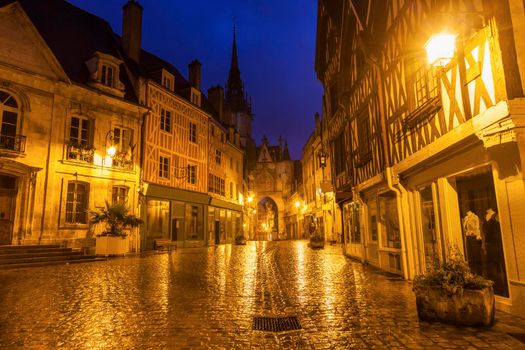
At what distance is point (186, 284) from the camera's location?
671 centimetres

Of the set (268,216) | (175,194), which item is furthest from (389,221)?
(268,216)

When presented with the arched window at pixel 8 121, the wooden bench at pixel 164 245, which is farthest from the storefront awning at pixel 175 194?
A: the arched window at pixel 8 121

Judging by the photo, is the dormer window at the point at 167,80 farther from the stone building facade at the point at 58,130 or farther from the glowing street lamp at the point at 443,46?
the glowing street lamp at the point at 443,46

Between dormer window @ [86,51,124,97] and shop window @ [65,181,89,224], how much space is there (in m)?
4.46

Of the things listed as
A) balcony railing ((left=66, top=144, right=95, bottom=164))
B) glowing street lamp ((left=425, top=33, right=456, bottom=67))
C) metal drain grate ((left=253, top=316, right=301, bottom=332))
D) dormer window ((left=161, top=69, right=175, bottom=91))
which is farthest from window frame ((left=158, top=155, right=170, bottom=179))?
glowing street lamp ((left=425, top=33, right=456, bottom=67))

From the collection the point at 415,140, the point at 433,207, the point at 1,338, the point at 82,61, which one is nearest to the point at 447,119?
the point at 415,140

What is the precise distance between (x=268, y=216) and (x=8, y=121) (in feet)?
139

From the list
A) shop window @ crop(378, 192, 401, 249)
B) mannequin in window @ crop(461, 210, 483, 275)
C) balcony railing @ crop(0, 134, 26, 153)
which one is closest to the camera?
mannequin in window @ crop(461, 210, 483, 275)

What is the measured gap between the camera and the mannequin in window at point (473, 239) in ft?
16.3

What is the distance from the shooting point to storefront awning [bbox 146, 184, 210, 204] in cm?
1738

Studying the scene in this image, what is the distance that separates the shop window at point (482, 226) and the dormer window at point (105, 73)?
14.7 meters

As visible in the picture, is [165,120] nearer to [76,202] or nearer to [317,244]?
[76,202]

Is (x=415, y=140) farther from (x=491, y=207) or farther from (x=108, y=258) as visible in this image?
(x=108, y=258)

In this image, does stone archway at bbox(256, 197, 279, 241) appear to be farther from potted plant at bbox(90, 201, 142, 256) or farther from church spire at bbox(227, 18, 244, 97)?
potted plant at bbox(90, 201, 142, 256)
